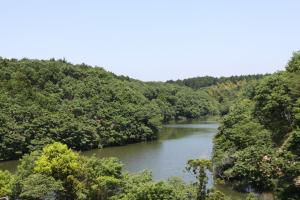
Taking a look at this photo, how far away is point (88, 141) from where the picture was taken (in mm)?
69750

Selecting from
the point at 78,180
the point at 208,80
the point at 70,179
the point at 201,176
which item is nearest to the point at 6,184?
the point at 70,179

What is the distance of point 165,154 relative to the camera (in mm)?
60938

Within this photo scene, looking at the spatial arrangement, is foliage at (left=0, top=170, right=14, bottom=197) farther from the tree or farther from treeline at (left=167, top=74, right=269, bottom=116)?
treeline at (left=167, top=74, right=269, bottom=116)

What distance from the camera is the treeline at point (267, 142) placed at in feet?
98.8

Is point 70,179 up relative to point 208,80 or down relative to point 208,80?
down

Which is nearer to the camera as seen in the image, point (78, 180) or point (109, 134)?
point (78, 180)

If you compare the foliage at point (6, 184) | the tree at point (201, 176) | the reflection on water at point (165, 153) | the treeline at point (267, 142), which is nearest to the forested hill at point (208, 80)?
the reflection on water at point (165, 153)

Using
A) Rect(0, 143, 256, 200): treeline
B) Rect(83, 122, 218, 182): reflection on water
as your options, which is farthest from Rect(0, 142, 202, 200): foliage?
Rect(83, 122, 218, 182): reflection on water

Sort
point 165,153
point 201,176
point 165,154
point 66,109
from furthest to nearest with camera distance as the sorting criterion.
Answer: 1. point 66,109
2. point 165,153
3. point 165,154
4. point 201,176

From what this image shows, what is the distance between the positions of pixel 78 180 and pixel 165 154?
3112cm

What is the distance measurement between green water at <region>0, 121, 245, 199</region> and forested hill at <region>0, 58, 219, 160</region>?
2.69 m

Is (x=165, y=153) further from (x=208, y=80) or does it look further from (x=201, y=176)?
(x=208, y=80)

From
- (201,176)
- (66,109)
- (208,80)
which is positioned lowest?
(201,176)

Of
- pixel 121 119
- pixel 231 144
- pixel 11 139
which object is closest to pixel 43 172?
pixel 231 144
